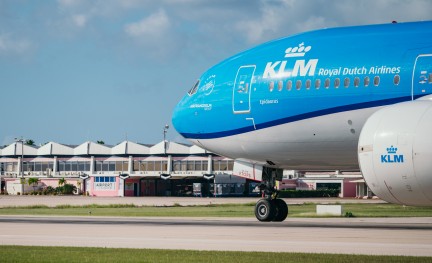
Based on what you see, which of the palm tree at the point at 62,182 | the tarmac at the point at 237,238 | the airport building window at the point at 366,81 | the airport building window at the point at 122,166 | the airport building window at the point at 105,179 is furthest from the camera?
the airport building window at the point at 122,166

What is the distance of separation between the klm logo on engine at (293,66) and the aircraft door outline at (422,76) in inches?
151

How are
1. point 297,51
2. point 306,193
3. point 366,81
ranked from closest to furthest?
1. point 366,81
2. point 297,51
3. point 306,193

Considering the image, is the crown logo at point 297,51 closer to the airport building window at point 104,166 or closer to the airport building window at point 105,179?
the airport building window at point 105,179

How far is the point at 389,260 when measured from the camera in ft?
65.6

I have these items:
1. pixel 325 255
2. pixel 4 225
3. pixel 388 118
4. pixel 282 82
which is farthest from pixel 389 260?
pixel 4 225

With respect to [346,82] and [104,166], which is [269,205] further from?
[104,166]

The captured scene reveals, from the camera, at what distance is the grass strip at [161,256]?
20500 mm

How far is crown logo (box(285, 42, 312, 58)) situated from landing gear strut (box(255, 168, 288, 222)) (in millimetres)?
5523

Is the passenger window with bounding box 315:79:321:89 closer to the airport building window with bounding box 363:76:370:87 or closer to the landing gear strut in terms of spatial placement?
the airport building window with bounding box 363:76:370:87

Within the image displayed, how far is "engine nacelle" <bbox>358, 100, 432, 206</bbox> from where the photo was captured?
65.1 feet

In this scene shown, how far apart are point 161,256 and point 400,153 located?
237 inches

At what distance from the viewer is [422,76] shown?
26.6 metres

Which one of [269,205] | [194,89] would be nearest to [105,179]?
[194,89]

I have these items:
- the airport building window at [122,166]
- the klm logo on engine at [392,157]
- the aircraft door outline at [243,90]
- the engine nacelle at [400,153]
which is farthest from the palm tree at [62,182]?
the klm logo on engine at [392,157]
